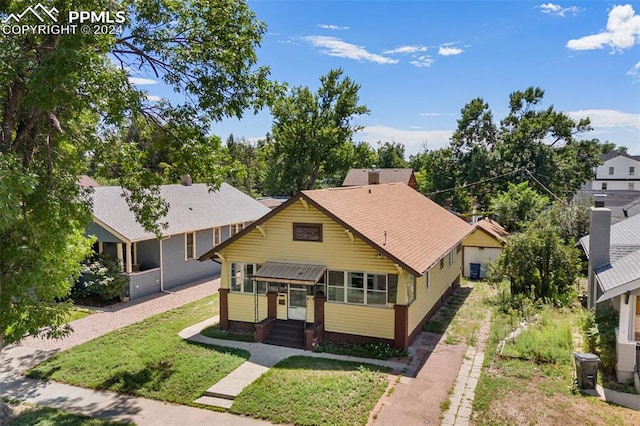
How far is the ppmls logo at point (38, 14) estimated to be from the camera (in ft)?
28.7

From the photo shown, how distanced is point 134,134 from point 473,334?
14.0 meters

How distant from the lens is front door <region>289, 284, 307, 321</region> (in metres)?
15.4

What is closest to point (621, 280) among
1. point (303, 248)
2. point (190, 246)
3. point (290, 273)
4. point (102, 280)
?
point (303, 248)

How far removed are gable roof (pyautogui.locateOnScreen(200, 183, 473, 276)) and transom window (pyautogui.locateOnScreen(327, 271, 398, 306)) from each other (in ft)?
3.50

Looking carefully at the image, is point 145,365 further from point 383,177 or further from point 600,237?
point 383,177

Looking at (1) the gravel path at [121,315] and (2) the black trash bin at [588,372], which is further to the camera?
(1) the gravel path at [121,315]

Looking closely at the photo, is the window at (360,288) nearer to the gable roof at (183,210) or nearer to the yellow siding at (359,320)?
the yellow siding at (359,320)

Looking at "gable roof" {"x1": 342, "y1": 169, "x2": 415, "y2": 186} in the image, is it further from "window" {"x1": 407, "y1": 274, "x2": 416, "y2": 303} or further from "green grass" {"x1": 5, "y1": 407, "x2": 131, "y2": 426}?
"green grass" {"x1": 5, "y1": 407, "x2": 131, "y2": 426}

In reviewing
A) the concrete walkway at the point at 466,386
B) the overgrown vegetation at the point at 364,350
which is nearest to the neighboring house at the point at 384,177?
the concrete walkway at the point at 466,386

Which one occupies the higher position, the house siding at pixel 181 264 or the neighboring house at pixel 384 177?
the neighboring house at pixel 384 177

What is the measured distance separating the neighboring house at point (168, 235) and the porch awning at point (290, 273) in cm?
835

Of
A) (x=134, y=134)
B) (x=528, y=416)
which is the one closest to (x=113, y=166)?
(x=134, y=134)

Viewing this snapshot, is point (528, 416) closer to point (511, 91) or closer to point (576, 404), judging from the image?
point (576, 404)

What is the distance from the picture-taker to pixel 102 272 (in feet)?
65.7
